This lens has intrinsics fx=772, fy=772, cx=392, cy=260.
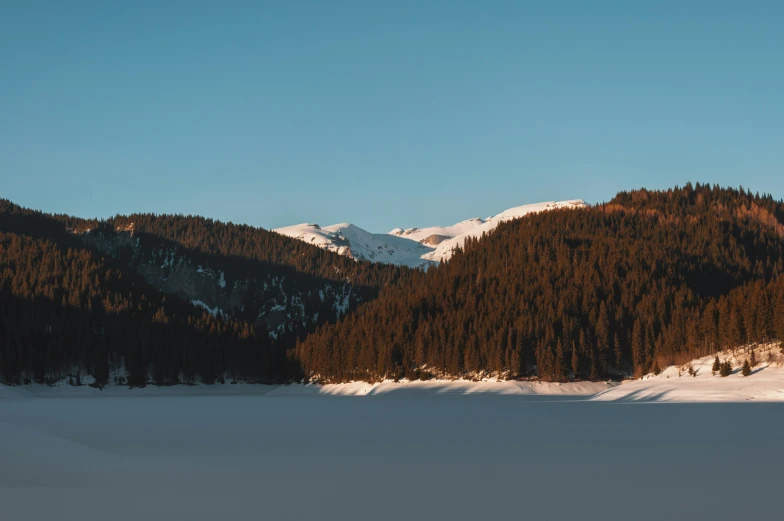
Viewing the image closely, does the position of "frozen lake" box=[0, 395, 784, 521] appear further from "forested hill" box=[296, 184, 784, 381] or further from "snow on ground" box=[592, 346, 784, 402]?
"forested hill" box=[296, 184, 784, 381]

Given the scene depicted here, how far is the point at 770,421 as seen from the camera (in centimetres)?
5025

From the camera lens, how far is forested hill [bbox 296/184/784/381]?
127938 millimetres

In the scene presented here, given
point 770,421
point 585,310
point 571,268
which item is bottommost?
point 770,421

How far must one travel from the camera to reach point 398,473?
29.2 metres

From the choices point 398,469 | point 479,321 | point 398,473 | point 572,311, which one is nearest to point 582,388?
point 572,311

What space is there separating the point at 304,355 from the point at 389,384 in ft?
141

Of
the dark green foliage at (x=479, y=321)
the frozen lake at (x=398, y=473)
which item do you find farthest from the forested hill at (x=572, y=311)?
the frozen lake at (x=398, y=473)

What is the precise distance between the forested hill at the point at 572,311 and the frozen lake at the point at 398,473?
7610 cm

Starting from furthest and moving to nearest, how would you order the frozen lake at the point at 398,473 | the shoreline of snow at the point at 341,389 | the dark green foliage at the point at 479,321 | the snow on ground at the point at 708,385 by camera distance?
the dark green foliage at the point at 479,321, the shoreline of snow at the point at 341,389, the snow on ground at the point at 708,385, the frozen lake at the point at 398,473

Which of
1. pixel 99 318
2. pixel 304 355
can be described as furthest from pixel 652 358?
pixel 99 318

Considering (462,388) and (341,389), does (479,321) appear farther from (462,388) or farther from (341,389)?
(341,389)

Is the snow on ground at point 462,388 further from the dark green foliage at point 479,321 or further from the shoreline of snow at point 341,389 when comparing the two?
the dark green foliage at point 479,321

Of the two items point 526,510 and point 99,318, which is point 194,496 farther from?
point 99,318

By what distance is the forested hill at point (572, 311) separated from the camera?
128 m
